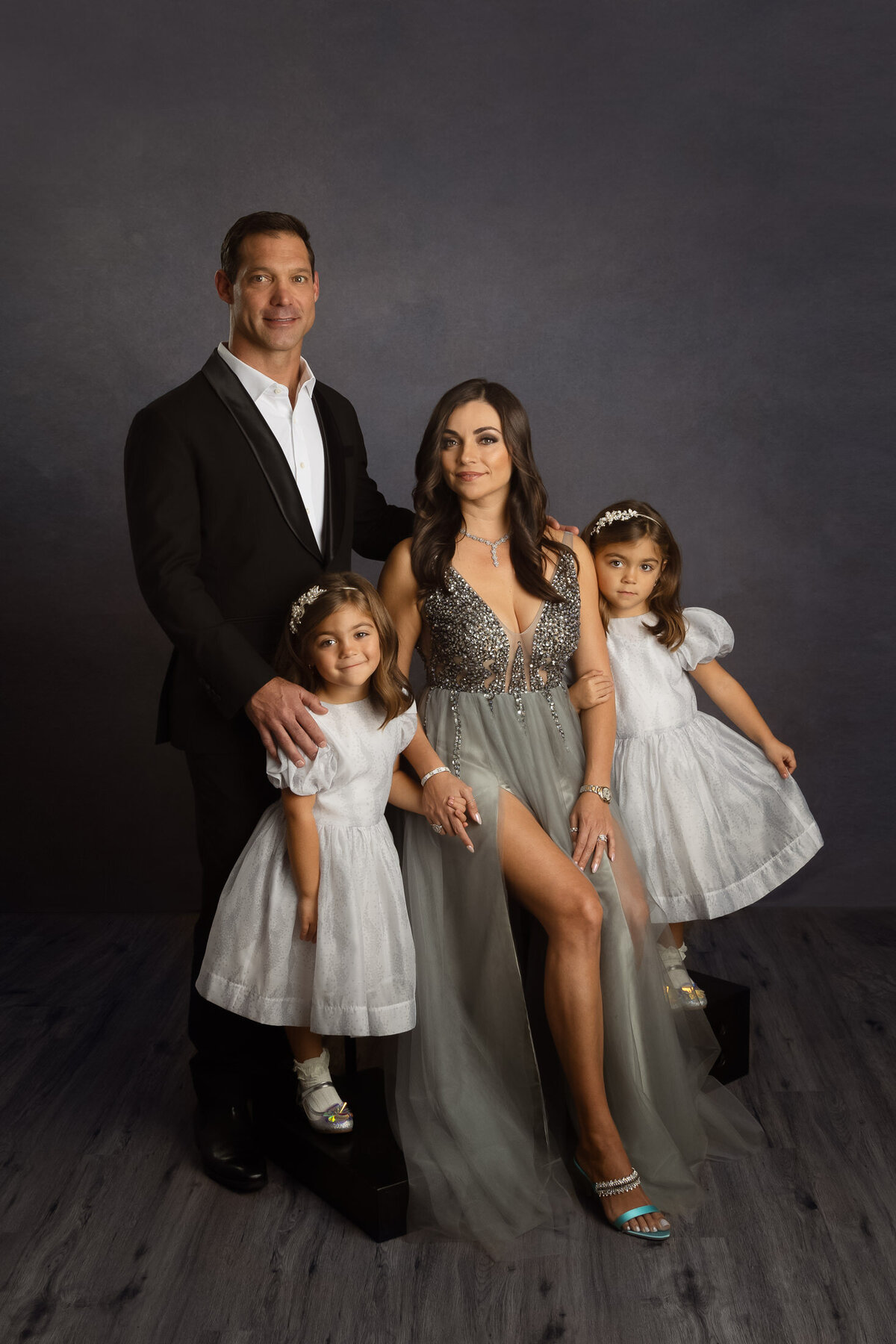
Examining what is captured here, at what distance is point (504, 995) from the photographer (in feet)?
8.27

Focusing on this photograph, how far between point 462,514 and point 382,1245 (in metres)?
1.65

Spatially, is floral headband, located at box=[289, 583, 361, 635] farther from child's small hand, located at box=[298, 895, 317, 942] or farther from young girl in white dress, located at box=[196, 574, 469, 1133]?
child's small hand, located at box=[298, 895, 317, 942]

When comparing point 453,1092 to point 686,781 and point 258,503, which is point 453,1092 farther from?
point 258,503

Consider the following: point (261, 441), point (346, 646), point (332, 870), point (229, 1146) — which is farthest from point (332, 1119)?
point (261, 441)

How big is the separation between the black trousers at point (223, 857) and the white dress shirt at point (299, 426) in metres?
0.58

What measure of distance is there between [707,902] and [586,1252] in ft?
2.93

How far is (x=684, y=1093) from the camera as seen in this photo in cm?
261

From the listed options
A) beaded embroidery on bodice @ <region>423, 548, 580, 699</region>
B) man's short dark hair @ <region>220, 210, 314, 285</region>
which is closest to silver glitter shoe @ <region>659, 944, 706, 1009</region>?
beaded embroidery on bodice @ <region>423, 548, 580, 699</region>

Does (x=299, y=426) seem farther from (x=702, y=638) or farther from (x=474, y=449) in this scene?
(x=702, y=638)

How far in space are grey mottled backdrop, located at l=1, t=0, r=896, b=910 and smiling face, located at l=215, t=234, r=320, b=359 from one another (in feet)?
5.58

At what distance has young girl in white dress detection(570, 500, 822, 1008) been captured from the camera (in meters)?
2.91

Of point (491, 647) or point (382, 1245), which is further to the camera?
point (491, 647)

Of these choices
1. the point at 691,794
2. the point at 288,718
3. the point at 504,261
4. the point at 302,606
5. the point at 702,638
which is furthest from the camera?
the point at 504,261

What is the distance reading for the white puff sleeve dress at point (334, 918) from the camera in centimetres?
242
